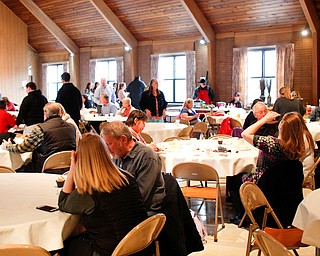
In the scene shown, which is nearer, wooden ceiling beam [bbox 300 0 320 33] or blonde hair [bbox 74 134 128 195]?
blonde hair [bbox 74 134 128 195]

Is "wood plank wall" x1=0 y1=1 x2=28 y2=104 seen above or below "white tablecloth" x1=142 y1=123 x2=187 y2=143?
above

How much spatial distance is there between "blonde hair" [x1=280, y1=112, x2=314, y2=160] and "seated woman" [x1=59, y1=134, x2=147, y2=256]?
167 cm

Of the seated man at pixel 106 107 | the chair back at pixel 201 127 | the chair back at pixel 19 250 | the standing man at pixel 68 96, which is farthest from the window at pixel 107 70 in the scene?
the chair back at pixel 19 250

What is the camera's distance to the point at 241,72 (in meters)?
14.5

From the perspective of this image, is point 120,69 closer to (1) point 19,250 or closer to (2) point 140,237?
(2) point 140,237

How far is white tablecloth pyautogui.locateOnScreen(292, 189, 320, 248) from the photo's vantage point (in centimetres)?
245

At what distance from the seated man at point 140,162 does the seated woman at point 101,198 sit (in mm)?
486

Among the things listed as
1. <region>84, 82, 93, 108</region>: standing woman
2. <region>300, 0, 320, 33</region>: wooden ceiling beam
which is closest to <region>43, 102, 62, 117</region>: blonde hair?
<region>300, 0, 320, 33</region>: wooden ceiling beam

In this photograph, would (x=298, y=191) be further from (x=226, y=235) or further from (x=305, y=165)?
(x=305, y=165)

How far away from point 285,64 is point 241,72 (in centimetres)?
145

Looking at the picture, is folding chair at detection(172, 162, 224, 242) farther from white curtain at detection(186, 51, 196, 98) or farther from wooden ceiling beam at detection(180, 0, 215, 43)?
white curtain at detection(186, 51, 196, 98)

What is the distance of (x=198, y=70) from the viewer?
50.4 ft

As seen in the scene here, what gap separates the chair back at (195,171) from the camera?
14.3 feet

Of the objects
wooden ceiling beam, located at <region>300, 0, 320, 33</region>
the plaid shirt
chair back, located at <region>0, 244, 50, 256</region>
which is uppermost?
wooden ceiling beam, located at <region>300, 0, 320, 33</region>
